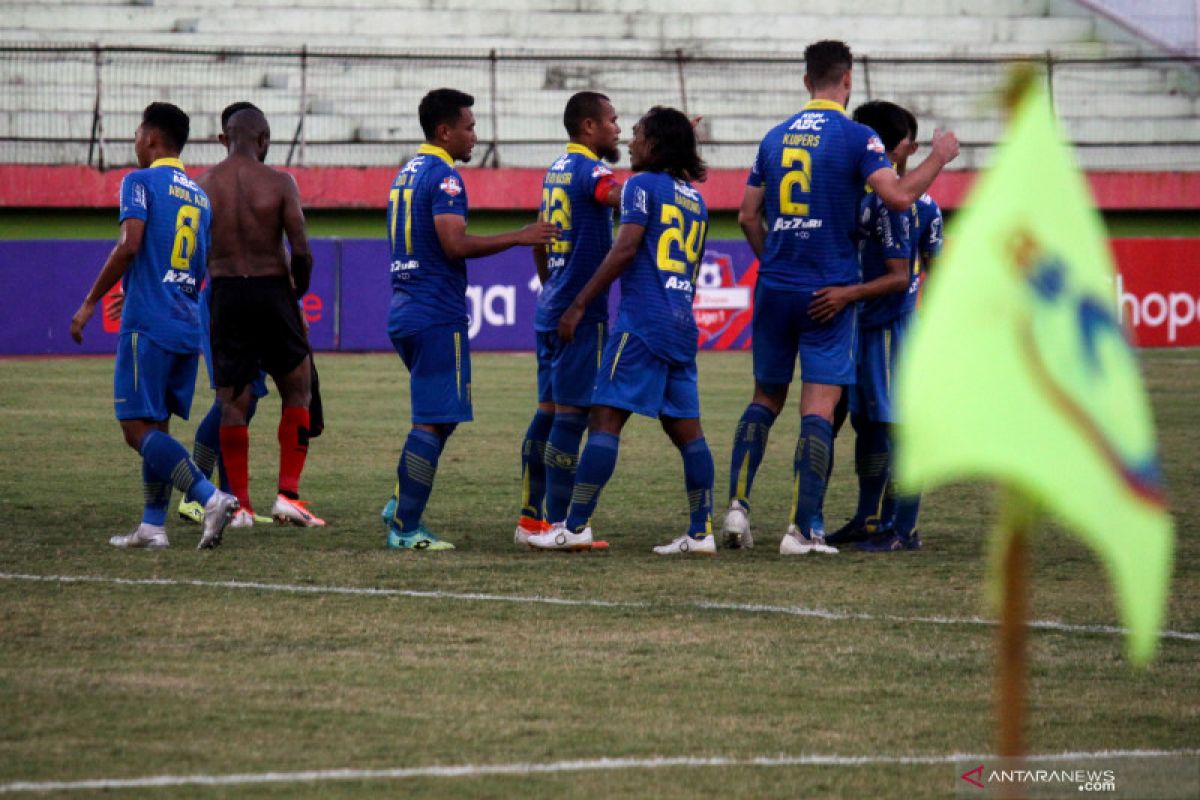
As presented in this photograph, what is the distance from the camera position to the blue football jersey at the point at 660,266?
7.65m

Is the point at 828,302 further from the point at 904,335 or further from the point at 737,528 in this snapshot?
the point at 737,528

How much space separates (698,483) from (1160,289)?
56.1ft

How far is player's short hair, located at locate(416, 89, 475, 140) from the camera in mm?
7762

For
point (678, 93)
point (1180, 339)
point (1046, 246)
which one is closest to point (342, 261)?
point (678, 93)

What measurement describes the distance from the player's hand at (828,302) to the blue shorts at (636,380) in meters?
0.61

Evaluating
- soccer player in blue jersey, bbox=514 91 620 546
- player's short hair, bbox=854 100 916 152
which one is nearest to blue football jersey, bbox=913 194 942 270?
player's short hair, bbox=854 100 916 152

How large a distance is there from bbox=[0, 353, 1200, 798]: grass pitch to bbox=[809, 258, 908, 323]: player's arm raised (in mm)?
1054

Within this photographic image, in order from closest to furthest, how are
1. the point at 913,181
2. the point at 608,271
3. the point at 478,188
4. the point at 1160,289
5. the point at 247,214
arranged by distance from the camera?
the point at 913,181 → the point at 608,271 → the point at 247,214 → the point at 478,188 → the point at 1160,289

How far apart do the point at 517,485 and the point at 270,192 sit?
2624 mm

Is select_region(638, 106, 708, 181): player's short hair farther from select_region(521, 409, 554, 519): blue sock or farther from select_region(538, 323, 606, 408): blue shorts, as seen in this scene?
select_region(521, 409, 554, 519): blue sock

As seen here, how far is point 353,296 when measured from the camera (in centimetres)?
2178

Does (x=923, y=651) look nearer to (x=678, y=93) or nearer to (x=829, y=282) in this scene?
(x=829, y=282)

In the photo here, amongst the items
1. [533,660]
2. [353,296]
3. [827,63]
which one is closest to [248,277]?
[827,63]

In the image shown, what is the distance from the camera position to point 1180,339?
23.5 m
